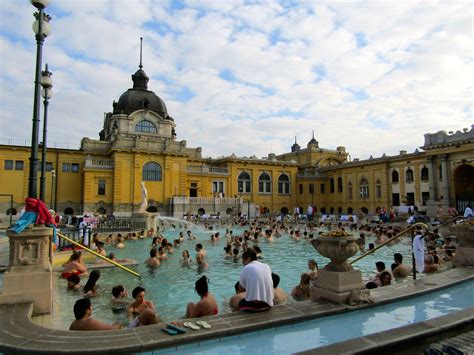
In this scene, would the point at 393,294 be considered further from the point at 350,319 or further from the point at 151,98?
the point at 151,98

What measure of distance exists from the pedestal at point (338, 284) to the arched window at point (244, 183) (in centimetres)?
4393

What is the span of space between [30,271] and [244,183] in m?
45.0

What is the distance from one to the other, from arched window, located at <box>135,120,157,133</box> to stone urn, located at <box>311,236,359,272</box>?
40778 millimetres

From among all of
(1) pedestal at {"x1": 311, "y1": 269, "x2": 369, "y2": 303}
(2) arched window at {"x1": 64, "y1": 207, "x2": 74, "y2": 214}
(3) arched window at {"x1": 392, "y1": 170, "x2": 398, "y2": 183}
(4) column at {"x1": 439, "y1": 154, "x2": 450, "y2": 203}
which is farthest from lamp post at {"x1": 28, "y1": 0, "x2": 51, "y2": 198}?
(3) arched window at {"x1": 392, "y1": 170, "x2": 398, "y2": 183}

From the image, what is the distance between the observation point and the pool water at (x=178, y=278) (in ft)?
23.8

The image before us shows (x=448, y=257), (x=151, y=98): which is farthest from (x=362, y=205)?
(x=448, y=257)

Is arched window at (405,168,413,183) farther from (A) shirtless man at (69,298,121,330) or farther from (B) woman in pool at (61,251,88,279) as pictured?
(A) shirtless man at (69,298,121,330)

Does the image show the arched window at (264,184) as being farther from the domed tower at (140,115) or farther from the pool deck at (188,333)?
the pool deck at (188,333)

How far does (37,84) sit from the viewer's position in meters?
6.57

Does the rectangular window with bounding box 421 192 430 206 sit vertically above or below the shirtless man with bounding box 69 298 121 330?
above

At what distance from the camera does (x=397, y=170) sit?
43844 mm

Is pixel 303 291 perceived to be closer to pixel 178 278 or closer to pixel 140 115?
pixel 178 278

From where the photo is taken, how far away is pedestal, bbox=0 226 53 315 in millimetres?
5668

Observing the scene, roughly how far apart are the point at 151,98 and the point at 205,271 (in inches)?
1537
